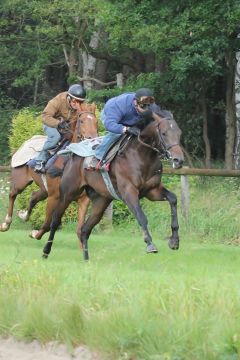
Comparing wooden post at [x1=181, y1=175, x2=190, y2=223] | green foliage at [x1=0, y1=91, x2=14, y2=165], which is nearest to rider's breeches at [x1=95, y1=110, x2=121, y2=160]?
wooden post at [x1=181, y1=175, x2=190, y2=223]

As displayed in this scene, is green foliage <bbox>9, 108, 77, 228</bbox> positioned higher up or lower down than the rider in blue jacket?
lower down

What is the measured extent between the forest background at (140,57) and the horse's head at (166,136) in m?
11.1

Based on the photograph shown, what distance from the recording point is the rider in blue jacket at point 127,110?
1265 cm

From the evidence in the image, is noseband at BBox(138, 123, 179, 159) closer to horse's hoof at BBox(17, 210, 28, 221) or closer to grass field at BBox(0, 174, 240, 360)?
grass field at BBox(0, 174, 240, 360)

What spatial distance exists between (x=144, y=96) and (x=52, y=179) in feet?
12.3

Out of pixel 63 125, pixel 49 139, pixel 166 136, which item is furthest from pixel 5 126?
pixel 166 136

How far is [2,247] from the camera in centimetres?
1515

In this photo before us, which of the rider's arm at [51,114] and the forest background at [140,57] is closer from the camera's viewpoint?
the rider's arm at [51,114]

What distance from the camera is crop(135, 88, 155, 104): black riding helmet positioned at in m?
12.5

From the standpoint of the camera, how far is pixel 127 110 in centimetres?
1296

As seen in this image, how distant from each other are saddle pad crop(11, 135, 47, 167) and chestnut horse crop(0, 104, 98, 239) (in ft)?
0.43

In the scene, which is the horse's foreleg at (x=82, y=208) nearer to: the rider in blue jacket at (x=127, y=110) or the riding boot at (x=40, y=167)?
the riding boot at (x=40, y=167)

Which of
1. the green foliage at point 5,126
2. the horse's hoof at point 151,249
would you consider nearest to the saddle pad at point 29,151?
the horse's hoof at point 151,249

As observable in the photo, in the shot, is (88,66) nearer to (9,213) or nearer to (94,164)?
(9,213)
